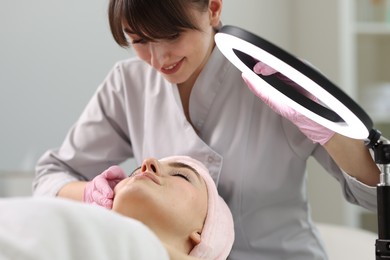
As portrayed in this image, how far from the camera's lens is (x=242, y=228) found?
181cm

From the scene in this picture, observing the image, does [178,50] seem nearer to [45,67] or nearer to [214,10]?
[214,10]

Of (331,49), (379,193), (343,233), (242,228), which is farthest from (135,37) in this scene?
(331,49)

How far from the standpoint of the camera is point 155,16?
1.57 meters

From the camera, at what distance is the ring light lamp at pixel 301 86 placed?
111 centimetres

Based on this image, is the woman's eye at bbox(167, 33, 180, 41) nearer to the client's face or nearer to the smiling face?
the smiling face

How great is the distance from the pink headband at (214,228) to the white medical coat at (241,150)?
13 cm

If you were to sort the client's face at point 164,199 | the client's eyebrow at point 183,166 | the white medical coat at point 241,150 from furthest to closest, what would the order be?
1. the white medical coat at point 241,150
2. the client's eyebrow at point 183,166
3. the client's face at point 164,199

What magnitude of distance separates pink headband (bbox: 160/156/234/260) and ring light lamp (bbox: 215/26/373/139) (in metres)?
0.41

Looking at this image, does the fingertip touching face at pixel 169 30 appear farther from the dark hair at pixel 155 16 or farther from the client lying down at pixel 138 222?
the client lying down at pixel 138 222

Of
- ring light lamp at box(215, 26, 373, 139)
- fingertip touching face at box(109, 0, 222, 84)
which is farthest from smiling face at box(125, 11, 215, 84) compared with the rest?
ring light lamp at box(215, 26, 373, 139)

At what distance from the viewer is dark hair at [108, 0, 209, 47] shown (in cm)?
157

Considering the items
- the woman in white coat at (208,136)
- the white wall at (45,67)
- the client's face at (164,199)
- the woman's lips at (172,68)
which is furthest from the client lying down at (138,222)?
the white wall at (45,67)

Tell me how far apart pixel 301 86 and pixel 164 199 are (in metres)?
0.45

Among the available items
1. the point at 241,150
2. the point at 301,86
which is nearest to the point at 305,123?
the point at 241,150
